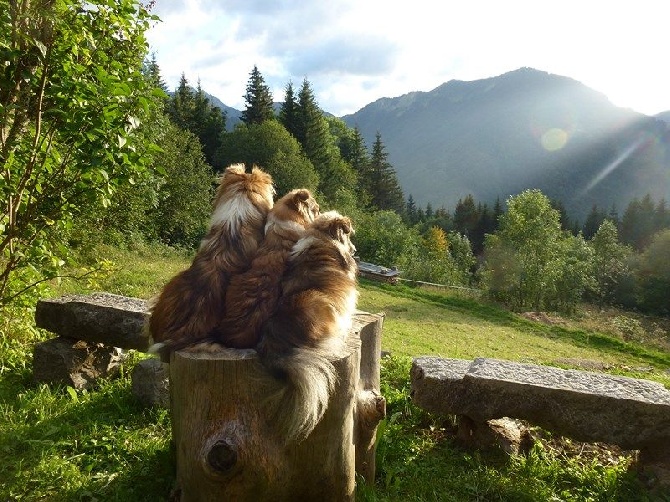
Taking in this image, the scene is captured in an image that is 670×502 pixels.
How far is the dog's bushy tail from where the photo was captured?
3051mm

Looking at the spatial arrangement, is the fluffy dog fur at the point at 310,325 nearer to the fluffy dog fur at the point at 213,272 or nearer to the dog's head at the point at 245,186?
the fluffy dog fur at the point at 213,272

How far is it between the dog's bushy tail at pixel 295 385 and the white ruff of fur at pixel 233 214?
117 cm

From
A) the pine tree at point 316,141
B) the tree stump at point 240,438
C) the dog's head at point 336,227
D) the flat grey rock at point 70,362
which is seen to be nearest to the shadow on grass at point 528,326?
the dog's head at point 336,227

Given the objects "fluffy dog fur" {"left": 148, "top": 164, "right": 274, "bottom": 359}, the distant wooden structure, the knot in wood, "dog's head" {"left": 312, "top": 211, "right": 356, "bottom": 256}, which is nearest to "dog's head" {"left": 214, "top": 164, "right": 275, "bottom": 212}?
"fluffy dog fur" {"left": 148, "top": 164, "right": 274, "bottom": 359}

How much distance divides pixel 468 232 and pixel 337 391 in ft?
234

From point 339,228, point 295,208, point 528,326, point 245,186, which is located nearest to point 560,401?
point 339,228

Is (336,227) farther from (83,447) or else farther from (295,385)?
(83,447)

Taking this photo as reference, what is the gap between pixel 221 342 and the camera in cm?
338

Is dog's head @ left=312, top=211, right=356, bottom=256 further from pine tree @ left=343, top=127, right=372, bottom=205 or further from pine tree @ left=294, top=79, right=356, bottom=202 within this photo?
pine tree @ left=343, top=127, right=372, bottom=205

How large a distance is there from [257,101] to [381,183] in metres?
19.7

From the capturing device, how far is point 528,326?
21516mm

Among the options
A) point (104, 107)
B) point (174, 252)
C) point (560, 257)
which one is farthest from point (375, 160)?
point (104, 107)

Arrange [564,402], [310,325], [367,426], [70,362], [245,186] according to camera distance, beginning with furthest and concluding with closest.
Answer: [70,362], [564,402], [245,186], [367,426], [310,325]

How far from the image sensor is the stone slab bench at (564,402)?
4.37m
